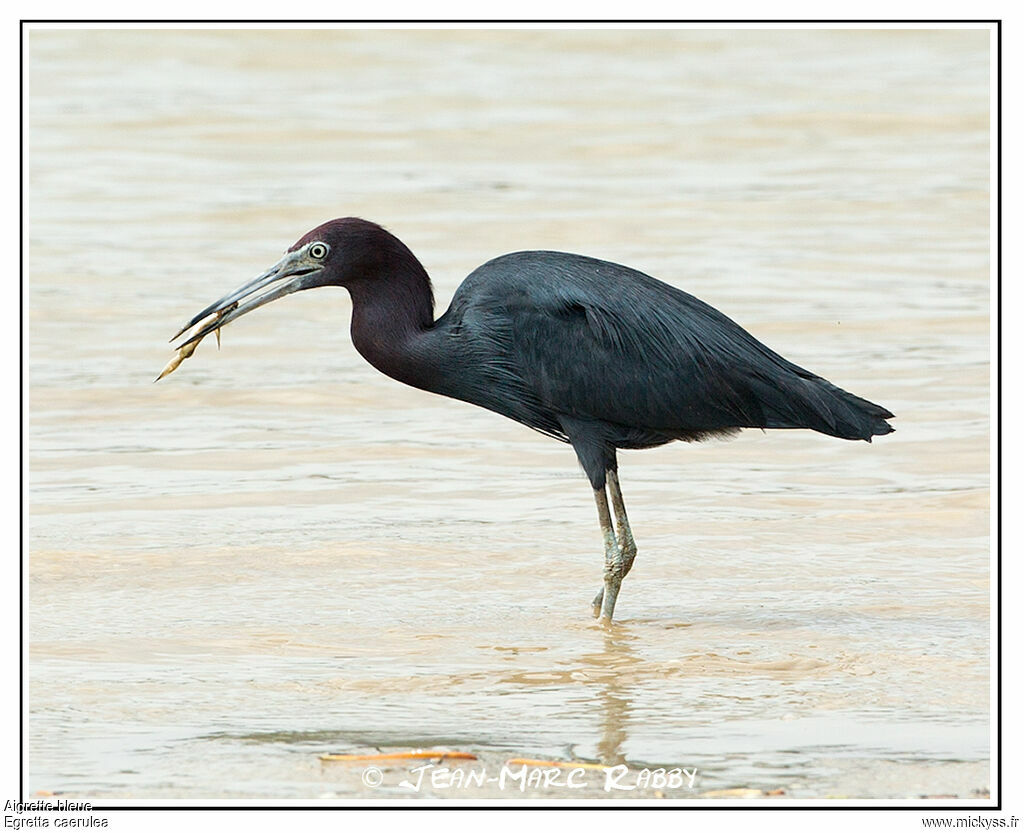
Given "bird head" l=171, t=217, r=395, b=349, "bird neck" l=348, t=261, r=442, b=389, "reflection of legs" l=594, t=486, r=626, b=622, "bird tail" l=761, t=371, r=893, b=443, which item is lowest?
"reflection of legs" l=594, t=486, r=626, b=622

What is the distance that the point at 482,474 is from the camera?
1026 cm

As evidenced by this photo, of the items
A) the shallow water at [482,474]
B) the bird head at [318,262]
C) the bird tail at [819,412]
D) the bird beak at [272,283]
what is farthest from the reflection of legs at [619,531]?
the bird beak at [272,283]

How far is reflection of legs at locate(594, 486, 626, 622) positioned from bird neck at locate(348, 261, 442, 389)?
3.02 ft

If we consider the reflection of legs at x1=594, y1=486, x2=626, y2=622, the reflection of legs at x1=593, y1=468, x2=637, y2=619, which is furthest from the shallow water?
the reflection of legs at x1=593, y1=468, x2=637, y2=619

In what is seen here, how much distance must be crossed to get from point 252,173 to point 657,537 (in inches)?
409

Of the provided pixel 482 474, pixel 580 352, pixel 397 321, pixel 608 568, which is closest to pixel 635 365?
pixel 580 352

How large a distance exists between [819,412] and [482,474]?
282 cm

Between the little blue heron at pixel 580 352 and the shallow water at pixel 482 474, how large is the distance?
2.45 feet

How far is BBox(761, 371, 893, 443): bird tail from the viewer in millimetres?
7859

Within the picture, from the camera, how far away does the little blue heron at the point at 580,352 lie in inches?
309

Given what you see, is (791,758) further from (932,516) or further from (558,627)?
(932,516)

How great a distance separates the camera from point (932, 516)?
9.39m

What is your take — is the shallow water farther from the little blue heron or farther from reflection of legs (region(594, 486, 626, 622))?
the little blue heron

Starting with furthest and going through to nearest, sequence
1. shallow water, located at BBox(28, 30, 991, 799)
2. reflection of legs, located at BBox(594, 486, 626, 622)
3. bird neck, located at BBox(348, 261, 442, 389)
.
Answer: bird neck, located at BBox(348, 261, 442, 389)
reflection of legs, located at BBox(594, 486, 626, 622)
shallow water, located at BBox(28, 30, 991, 799)
